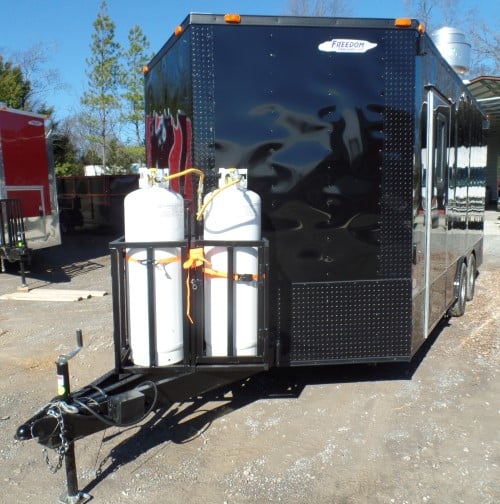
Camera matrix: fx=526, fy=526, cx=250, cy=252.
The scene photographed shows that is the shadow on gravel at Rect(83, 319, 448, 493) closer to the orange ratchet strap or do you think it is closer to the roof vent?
the orange ratchet strap

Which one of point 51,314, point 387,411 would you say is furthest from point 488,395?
point 51,314

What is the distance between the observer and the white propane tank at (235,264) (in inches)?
132

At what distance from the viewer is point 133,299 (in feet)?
10.7

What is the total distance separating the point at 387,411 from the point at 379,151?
6.44 ft

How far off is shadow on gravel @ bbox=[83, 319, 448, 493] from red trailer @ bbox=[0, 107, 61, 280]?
5.84 metres

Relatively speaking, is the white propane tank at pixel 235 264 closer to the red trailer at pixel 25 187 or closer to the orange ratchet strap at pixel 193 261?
the orange ratchet strap at pixel 193 261

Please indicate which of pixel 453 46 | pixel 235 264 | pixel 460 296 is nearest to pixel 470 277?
pixel 460 296

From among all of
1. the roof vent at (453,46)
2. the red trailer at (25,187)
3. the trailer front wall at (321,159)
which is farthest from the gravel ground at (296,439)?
the red trailer at (25,187)

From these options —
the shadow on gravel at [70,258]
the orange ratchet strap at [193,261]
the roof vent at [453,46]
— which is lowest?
the shadow on gravel at [70,258]

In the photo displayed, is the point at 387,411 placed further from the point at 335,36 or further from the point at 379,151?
the point at 335,36

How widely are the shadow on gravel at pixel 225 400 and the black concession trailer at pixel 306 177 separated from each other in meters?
0.41

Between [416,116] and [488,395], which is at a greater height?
[416,116]

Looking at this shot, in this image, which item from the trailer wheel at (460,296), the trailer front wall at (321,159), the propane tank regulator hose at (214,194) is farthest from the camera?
the trailer wheel at (460,296)

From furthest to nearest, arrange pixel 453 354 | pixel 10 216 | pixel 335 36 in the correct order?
pixel 10 216 < pixel 453 354 < pixel 335 36
